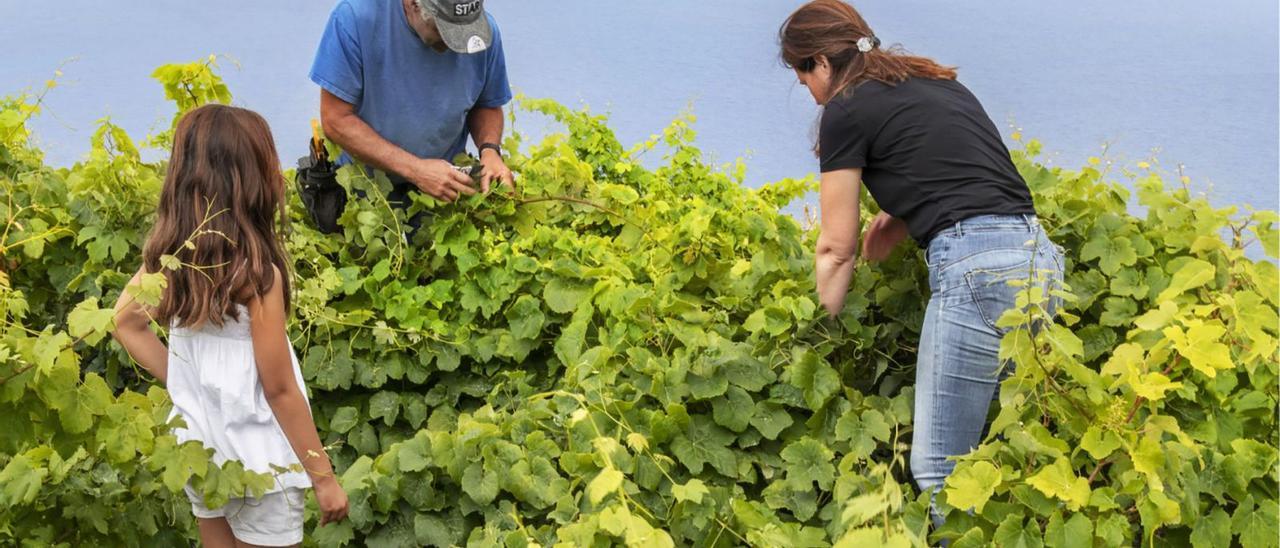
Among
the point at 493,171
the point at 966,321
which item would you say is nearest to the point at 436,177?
the point at 493,171

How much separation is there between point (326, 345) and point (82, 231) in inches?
34.3

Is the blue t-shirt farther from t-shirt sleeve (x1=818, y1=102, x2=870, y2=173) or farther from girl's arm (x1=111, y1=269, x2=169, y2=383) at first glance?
t-shirt sleeve (x1=818, y1=102, x2=870, y2=173)

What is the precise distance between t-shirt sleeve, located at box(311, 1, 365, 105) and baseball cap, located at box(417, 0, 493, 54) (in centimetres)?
21

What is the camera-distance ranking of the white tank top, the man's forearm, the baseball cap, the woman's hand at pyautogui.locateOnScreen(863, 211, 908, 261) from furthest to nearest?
the man's forearm
the baseball cap
the woman's hand at pyautogui.locateOnScreen(863, 211, 908, 261)
the white tank top

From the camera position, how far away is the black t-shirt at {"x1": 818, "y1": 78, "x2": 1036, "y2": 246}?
2.89 meters

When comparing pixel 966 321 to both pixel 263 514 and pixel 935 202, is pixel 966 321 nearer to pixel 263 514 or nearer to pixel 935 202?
pixel 935 202

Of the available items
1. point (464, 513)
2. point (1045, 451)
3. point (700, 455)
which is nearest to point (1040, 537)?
point (1045, 451)

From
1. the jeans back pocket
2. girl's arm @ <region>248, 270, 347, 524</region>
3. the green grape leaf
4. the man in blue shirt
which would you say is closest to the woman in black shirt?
the jeans back pocket

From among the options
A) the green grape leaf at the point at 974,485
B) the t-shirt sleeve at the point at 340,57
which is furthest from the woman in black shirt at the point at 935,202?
the t-shirt sleeve at the point at 340,57

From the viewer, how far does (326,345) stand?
4043 mm

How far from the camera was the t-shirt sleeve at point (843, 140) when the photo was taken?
288cm

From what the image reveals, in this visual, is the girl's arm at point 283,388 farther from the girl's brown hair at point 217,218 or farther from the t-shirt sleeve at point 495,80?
the t-shirt sleeve at point 495,80

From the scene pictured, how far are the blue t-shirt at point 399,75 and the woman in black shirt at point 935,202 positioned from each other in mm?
1398

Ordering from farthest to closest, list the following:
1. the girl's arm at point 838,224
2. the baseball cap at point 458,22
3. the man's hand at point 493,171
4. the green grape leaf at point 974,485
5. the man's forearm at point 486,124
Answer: the man's forearm at point 486,124
the man's hand at point 493,171
the baseball cap at point 458,22
the girl's arm at point 838,224
the green grape leaf at point 974,485
